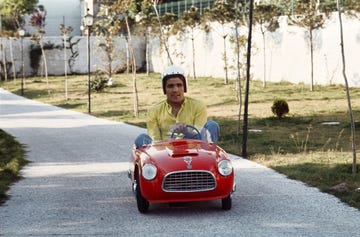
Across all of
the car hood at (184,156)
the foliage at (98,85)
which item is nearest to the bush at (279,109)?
the car hood at (184,156)

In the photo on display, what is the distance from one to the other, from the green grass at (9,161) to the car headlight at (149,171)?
2153 millimetres

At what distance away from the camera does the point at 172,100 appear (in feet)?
29.0

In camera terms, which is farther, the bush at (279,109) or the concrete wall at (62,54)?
the concrete wall at (62,54)

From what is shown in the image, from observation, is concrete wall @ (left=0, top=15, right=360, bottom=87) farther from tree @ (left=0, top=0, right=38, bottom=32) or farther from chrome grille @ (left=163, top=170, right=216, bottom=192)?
chrome grille @ (left=163, top=170, right=216, bottom=192)

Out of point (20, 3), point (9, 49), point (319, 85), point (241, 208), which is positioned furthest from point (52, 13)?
point (241, 208)

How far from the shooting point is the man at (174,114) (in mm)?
8805

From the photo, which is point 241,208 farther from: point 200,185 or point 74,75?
point 74,75

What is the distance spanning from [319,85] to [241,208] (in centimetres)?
2574

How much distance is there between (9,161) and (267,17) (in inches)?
1026

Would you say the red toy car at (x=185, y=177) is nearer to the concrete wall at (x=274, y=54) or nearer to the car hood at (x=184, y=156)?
the car hood at (x=184, y=156)

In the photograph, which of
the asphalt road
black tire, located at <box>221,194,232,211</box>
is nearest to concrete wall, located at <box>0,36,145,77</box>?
the asphalt road

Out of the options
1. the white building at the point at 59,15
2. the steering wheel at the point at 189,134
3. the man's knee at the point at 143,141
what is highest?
the white building at the point at 59,15

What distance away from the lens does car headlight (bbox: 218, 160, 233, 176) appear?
7941 millimetres

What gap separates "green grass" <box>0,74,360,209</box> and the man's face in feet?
7.57
